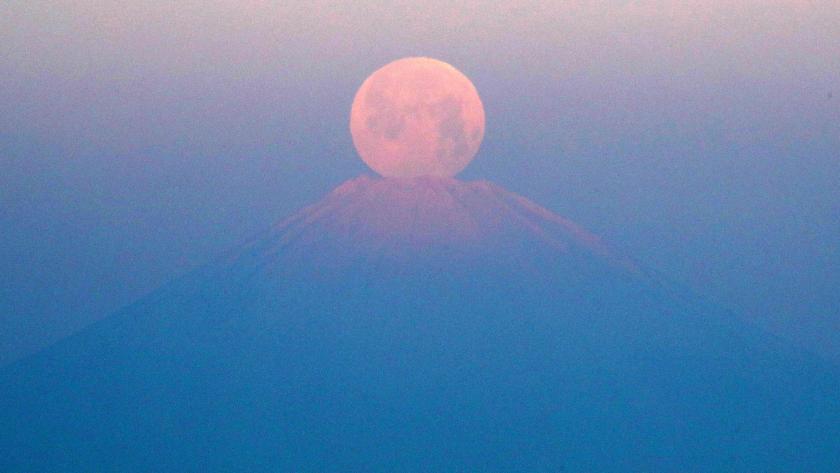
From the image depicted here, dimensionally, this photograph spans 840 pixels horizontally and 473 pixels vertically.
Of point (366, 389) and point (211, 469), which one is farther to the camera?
point (366, 389)

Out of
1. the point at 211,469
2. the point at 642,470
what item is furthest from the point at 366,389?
the point at 642,470

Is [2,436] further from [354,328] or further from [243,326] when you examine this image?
[354,328]

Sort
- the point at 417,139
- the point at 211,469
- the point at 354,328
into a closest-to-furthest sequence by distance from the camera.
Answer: the point at 211,469, the point at 354,328, the point at 417,139

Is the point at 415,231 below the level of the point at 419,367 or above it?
above

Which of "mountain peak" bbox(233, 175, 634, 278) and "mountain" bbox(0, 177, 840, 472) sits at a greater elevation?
"mountain peak" bbox(233, 175, 634, 278)

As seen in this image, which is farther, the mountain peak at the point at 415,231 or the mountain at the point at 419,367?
the mountain peak at the point at 415,231

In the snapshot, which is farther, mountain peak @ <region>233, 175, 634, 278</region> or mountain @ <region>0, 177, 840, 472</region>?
mountain peak @ <region>233, 175, 634, 278</region>

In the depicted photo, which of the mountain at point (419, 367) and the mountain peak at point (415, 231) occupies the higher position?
the mountain peak at point (415, 231)

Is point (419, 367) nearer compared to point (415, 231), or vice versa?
point (419, 367)
